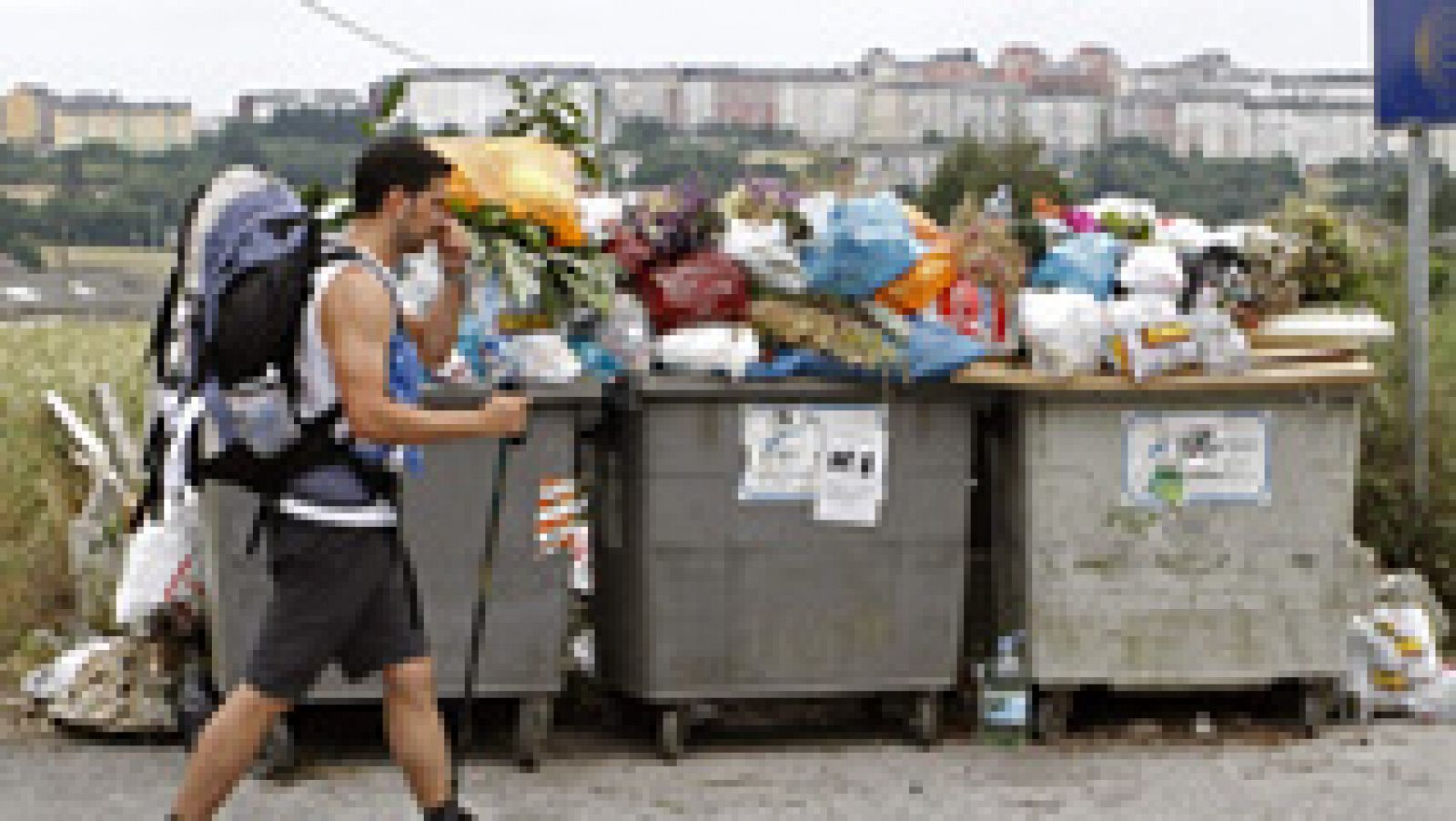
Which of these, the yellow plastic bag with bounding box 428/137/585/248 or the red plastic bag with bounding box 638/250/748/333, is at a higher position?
the yellow plastic bag with bounding box 428/137/585/248

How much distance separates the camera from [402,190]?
15.8 feet

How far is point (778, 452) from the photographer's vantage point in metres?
6.50

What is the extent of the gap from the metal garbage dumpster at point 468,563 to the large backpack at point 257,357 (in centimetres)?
135

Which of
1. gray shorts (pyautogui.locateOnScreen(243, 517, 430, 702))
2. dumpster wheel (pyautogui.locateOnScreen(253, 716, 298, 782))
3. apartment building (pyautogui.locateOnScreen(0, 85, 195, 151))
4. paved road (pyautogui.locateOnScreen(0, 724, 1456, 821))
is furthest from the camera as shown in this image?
apartment building (pyautogui.locateOnScreen(0, 85, 195, 151))

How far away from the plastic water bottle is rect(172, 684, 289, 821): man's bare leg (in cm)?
260

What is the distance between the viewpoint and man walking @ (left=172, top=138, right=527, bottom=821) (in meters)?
4.61

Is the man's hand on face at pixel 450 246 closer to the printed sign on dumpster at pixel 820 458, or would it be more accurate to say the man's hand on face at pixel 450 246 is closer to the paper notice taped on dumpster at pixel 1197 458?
the printed sign on dumpster at pixel 820 458

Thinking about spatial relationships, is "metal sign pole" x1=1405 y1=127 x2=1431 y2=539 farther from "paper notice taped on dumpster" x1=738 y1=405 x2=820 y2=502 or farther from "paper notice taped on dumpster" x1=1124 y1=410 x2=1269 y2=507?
"paper notice taped on dumpster" x1=738 y1=405 x2=820 y2=502

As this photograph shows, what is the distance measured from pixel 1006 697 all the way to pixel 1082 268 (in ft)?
4.19

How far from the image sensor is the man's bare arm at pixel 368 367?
4.57 m

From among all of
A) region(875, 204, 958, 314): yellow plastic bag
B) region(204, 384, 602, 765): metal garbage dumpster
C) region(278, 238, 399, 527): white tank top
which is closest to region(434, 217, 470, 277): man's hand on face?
region(278, 238, 399, 527): white tank top

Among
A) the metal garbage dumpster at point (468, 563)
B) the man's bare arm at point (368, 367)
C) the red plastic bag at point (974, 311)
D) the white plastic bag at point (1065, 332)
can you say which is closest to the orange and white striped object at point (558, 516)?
the metal garbage dumpster at point (468, 563)

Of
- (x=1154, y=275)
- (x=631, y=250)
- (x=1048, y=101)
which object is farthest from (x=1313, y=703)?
(x=1048, y=101)

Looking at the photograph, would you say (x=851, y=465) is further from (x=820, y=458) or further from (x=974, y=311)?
(x=974, y=311)
